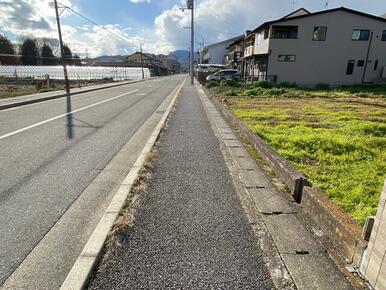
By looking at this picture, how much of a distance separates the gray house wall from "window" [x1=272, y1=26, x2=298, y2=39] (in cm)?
43

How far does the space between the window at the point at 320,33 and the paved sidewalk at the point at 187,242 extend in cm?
2754

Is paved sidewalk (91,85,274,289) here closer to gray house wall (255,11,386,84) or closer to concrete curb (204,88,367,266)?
concrete curb (204,88,367,266)

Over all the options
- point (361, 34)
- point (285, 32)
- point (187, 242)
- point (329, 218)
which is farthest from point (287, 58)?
point (187, 242)

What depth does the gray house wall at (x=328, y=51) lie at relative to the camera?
26.1 meters

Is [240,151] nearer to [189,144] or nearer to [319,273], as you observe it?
[189,144]

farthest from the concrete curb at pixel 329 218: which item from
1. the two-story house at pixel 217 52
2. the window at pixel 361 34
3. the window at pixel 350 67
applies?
the two-story house at pixel 217 52

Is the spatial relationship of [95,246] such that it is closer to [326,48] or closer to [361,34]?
[326,48]

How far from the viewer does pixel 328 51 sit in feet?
87.5

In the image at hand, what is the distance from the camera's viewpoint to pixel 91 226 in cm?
288

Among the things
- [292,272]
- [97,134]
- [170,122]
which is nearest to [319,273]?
[292,272]

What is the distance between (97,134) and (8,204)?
390 centimetres

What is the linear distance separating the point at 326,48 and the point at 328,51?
0.37 meters

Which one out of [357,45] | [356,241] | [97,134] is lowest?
[97,134]

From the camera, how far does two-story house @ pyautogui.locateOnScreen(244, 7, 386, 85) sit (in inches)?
1027
